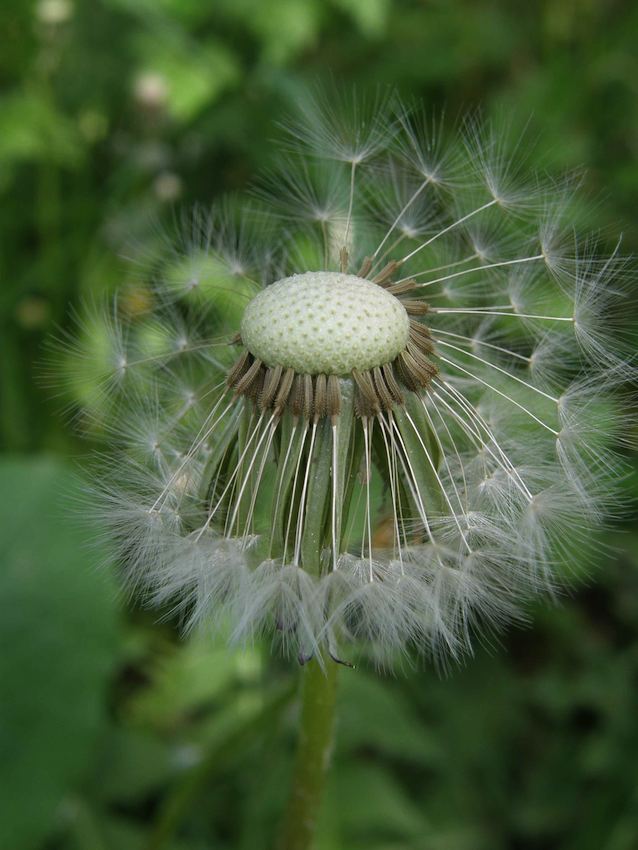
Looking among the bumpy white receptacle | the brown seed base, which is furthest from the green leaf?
the bumpy white receptacle

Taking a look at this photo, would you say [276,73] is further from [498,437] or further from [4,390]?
[498,437]

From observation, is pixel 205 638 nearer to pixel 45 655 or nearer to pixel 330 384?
A: pixel 45 655

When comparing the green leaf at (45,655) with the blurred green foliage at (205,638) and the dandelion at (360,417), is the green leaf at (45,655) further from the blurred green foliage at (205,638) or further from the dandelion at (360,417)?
the dandelion at (360,417)

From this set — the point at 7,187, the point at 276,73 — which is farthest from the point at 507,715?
the point at 7,187

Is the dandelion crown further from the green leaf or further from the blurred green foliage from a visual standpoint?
the green leaf

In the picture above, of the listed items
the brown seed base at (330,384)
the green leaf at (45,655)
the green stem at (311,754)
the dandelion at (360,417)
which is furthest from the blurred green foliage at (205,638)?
the brown seed base at (330,384)

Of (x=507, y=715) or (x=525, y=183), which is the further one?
(x=507, y=715)
